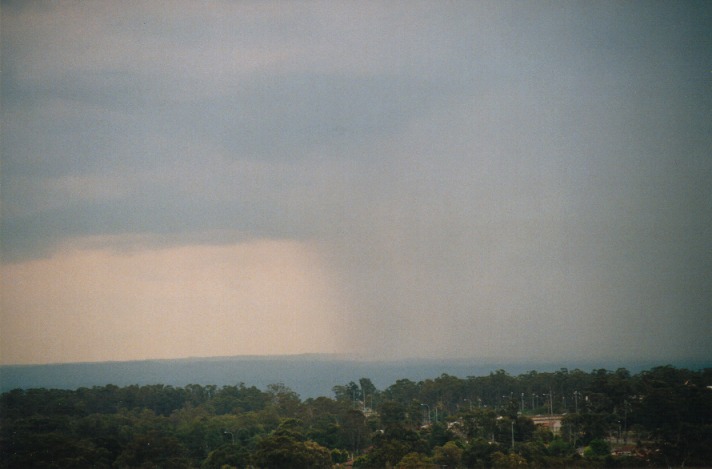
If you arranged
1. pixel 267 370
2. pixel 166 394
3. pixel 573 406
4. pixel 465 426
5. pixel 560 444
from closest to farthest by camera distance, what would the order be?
pixel 560 444 → pixel 465 426 → pixel 573 406 → pixel 166 394 → pixel 267 370

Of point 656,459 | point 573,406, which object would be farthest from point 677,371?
point 656,459

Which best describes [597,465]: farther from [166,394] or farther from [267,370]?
[267,370]

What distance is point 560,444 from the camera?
667 inches

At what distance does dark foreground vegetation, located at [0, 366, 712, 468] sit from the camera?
49.3 ft

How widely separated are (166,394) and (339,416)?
27.4 feet

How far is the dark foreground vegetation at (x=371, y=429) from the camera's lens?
15023 mm

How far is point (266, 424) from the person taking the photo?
66.5ft

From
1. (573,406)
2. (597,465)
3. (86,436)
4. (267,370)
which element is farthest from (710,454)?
(267,370)

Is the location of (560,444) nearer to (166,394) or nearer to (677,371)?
(677,371)

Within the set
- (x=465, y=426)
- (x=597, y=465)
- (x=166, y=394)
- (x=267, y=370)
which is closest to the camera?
(x=597, y=465)

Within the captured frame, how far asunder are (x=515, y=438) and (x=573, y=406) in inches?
245

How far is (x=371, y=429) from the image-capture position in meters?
19.5

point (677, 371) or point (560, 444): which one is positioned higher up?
point (677, 371)

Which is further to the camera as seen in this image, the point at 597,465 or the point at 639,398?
the point at 639,398
